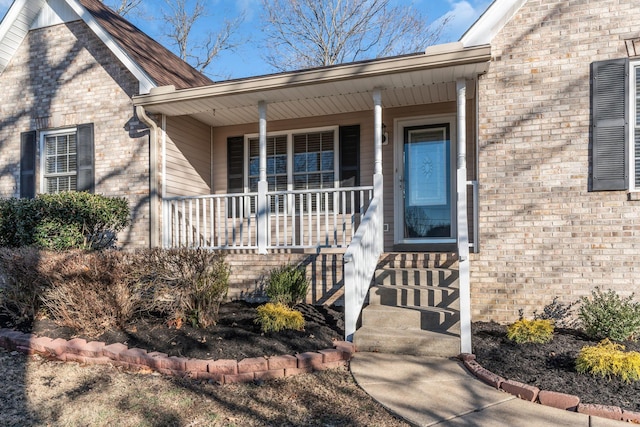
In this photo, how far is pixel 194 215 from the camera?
7820 mm

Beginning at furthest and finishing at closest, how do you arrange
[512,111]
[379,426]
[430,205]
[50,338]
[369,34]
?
[369,34], [430,205], [512,111], [50,338], [379,426]

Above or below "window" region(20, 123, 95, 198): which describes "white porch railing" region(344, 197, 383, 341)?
below

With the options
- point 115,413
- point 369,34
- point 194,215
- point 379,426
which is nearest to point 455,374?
point 379,426

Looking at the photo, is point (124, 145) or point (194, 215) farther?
point (194, 215)

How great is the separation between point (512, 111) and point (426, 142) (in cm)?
181

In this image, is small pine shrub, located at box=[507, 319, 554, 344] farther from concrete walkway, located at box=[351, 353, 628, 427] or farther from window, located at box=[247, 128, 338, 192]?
window, located at box=[247, 128, 338, 192]

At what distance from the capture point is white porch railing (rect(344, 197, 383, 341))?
14.6 feet

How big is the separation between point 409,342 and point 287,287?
5.83ft

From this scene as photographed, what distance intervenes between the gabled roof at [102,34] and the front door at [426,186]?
13.9 ft

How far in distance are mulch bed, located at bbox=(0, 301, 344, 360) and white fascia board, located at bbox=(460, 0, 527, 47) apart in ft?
12.6

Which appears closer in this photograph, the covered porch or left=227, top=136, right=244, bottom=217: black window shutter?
the covered porch

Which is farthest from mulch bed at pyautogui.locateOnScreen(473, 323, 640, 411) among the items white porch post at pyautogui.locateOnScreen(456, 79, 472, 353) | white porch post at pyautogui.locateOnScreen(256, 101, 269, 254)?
white porch post at pyautogui.locateOnScreen(256, 101, 269, 254)

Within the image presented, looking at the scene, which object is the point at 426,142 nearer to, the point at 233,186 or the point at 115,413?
the point at 233,186

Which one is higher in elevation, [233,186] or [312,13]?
[312,13]
